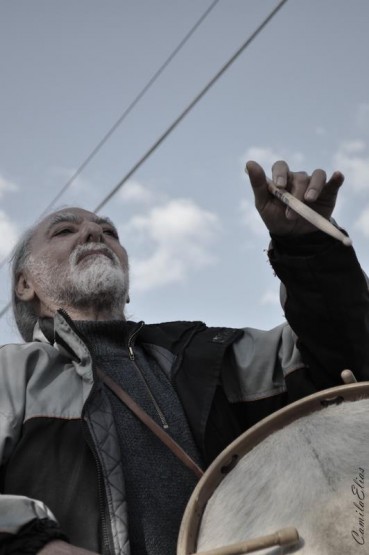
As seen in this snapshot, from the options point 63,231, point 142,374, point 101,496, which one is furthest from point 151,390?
point 63,231

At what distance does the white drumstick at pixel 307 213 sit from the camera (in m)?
1.73

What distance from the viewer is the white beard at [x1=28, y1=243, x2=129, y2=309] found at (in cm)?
274

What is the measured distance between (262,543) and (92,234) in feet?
5.90

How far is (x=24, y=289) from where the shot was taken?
3.04 m

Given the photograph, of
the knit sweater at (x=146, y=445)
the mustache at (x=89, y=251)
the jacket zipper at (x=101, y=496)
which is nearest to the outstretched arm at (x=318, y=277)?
the knit sweater at (x=146, y=445)

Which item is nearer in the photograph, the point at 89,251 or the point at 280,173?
the point at 280,173

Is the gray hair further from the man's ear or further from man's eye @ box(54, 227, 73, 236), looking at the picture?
man's eye @ box(54, 227, 73, 236)

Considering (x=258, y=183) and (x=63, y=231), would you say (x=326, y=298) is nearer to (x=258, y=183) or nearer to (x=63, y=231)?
(x=258, y=183)

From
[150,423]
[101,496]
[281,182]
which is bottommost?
[101,496]

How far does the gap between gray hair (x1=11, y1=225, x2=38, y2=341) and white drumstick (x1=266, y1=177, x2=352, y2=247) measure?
4.07ft

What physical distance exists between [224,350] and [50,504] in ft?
2.27

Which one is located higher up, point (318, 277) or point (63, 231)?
point (63, 231)

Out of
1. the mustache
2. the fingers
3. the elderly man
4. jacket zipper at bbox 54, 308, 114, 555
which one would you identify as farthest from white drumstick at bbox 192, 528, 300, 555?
the mustache

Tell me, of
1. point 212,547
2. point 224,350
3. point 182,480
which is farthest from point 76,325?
point 212,547
